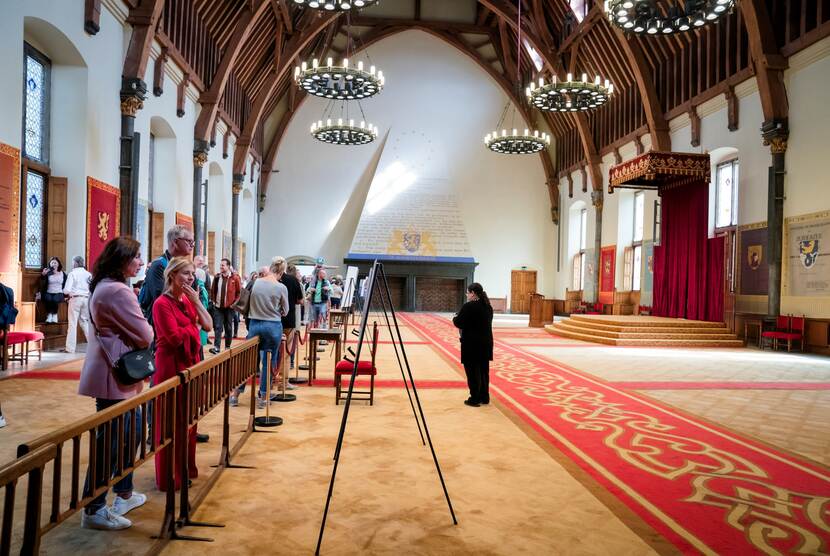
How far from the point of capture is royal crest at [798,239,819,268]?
10758 millimetres

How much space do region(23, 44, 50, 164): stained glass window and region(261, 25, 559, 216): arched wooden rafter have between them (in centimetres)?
1374

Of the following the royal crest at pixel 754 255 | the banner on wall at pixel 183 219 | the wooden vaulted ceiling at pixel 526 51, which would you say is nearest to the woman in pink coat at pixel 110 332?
the wooden vaulted ceiling at pixel 526 51

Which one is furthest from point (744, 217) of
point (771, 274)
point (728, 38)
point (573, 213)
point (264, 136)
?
point (264, 136)

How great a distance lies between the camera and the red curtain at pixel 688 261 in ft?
44.9

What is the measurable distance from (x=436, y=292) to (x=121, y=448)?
2156 centimetres

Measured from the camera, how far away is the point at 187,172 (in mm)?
14250

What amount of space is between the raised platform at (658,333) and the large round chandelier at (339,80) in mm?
7727

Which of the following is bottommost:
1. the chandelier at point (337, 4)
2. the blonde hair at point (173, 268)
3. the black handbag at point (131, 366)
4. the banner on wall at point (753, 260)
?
the black handbag at point (131, 366)

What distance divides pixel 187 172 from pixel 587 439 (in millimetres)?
12624

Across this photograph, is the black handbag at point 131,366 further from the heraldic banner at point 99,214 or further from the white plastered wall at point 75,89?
the heraldic banner at point 99,214

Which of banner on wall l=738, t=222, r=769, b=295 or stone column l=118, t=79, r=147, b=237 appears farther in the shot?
banner on wall l=738, t=222, r=769, b=295

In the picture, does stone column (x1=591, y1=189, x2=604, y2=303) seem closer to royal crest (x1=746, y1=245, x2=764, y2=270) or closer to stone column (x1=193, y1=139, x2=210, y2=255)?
royal crest (x1=746, y1=245, x2=764, y2=270)

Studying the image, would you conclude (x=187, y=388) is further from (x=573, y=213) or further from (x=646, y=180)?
(x=573, y=213)

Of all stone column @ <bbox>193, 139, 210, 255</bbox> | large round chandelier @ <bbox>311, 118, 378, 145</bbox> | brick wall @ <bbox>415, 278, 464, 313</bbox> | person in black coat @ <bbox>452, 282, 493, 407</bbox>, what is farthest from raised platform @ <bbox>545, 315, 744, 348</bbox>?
brick wall @ <bbox>415, 278, 464, 313</bbox>
